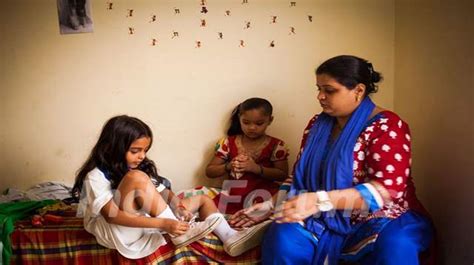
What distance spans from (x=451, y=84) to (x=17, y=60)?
7.06 ft

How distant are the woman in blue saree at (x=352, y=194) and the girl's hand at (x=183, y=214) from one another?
0.36 metres

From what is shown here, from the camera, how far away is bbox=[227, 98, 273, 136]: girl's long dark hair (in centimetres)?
216

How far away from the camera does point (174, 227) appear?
1506mm

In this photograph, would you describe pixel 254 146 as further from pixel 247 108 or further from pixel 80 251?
pixel 80 251

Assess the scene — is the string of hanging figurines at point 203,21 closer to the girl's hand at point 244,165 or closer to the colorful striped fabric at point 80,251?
the girl's hand at point 244,165

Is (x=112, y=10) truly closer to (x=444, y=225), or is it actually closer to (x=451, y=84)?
(x=451, y=84)

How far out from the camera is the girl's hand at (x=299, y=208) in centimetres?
140

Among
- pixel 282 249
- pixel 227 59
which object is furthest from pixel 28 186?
pixel 282 249

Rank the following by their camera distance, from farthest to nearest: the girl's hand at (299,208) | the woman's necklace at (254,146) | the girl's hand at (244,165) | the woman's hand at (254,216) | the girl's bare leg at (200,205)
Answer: the woman's necklace at (254,146)
the girl's hand at (244,165)
the girl's bare leg at (200,205)
the woman's hand at (254,216)
the girl's hand at (299,208)

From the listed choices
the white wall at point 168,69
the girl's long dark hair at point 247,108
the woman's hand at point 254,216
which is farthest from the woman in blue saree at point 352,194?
the white wall at point 168,69

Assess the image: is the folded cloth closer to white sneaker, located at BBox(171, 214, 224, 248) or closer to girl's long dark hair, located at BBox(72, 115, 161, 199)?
girl's long dark hair, located at BBox(72, 115, 161, 199)

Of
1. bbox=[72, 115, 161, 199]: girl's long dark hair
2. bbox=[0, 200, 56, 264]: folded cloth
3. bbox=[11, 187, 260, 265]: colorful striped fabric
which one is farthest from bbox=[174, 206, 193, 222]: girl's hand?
bbox=[0, 200, 56, 264]: folded cloth

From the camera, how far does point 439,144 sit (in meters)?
1.81

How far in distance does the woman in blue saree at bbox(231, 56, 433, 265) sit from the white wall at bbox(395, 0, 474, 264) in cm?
21
